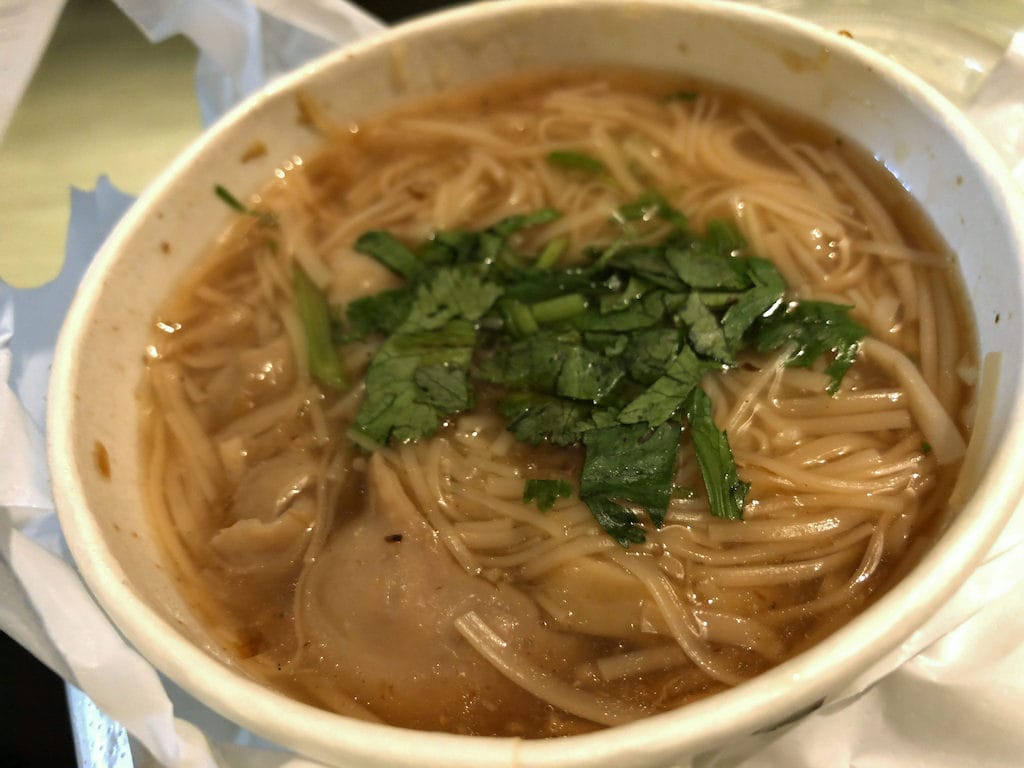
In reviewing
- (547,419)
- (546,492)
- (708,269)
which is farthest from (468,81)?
(546,492)

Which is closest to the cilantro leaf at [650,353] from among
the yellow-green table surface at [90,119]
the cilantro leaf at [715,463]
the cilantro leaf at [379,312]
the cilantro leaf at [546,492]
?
the cilantro leaf at [715,463]

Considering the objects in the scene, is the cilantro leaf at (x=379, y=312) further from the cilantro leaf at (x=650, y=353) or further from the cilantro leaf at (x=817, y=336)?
the cilantro leaf at (x=817, y=336)

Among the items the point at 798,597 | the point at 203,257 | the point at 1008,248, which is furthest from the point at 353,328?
the point at 1008,248

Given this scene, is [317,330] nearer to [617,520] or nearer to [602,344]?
[602,344]

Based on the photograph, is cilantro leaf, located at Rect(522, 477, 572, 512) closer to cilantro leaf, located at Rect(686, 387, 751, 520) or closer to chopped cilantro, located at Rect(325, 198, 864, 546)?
chopped cilantro, located at Rect(325, 198, 864, 546)

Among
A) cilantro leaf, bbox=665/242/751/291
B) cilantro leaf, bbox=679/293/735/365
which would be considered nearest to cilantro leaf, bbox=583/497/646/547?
cilantro leaf, bbox=679/293/735/365

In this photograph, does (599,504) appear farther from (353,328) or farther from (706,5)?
(706,5)
